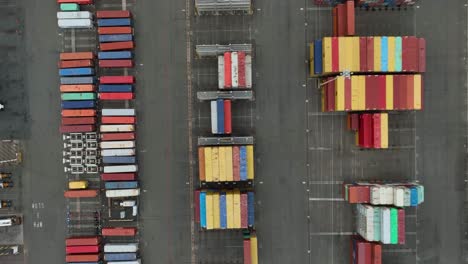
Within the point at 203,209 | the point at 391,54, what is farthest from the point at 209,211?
the point at 391,54

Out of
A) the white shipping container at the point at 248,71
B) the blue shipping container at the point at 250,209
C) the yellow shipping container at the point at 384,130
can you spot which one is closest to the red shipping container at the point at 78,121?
the white shipping container at the point at 248,71

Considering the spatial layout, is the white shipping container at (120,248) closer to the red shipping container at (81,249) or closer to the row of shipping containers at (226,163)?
the red shipping container at (81,249)

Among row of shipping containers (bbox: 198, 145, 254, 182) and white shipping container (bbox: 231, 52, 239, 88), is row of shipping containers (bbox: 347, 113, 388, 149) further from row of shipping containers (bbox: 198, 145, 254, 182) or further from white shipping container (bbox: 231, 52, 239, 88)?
white shipping container (bbox: 231, 52, 239, 88)

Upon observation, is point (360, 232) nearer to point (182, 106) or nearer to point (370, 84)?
point (370, 84)

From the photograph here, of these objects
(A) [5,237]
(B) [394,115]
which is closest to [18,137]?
(A) [5,237]

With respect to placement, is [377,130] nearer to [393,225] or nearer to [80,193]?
[393,225]

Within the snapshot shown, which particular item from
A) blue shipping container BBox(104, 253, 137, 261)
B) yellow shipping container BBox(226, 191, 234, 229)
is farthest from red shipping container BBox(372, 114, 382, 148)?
blue shipping container BBox(104, 253, 137, 261)
